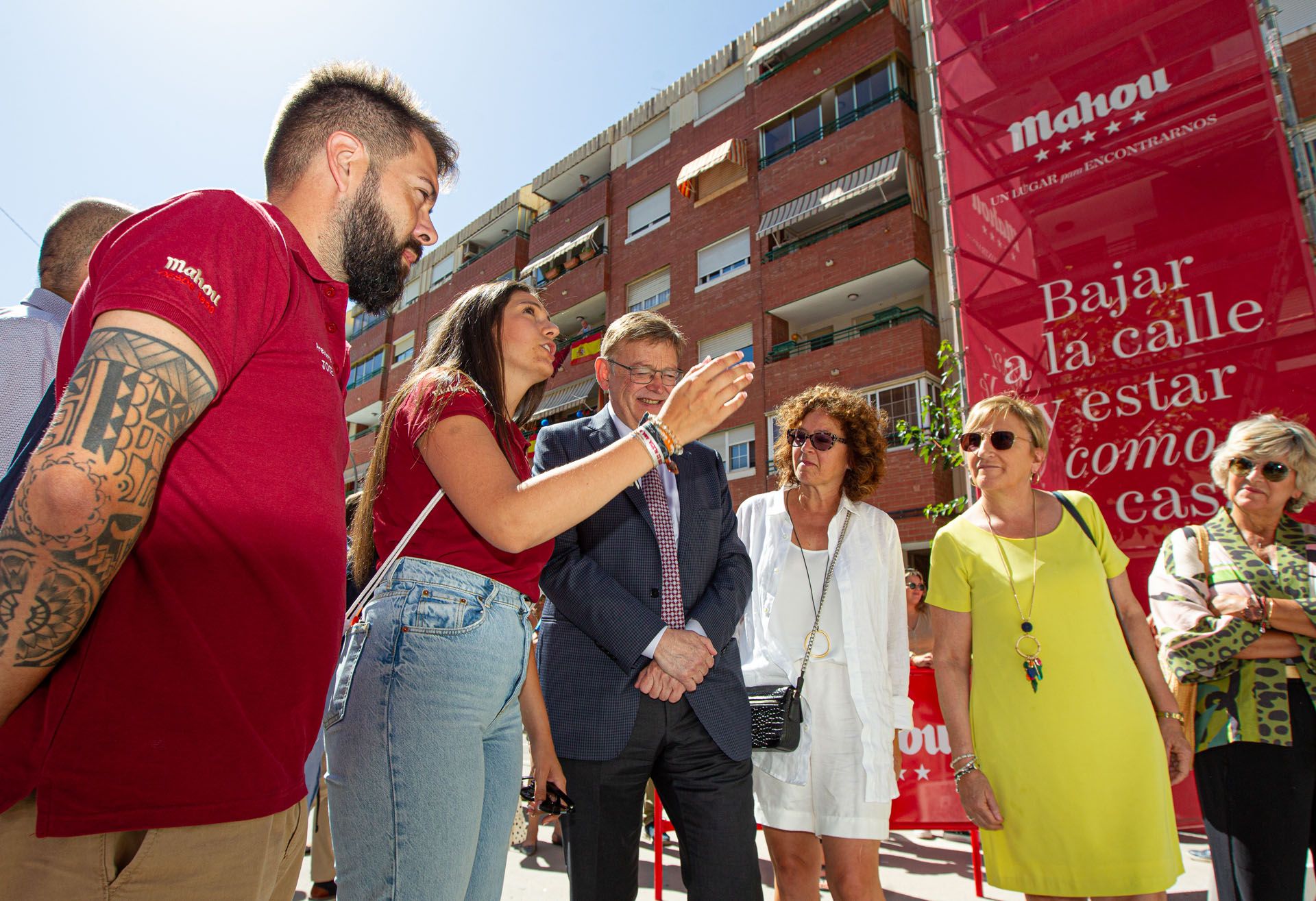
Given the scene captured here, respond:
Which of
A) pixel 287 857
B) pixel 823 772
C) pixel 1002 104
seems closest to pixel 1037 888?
pixel 823 772

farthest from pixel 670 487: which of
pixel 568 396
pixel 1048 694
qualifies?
pixel 568 396

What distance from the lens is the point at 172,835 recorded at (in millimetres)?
935

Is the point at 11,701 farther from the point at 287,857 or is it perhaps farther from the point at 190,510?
the point at 287,857

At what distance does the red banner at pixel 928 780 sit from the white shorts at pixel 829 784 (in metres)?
1.83

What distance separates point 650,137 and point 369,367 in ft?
64.1

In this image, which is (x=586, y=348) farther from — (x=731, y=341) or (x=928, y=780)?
(x=928, y=780)

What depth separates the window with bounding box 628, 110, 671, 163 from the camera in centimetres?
2506

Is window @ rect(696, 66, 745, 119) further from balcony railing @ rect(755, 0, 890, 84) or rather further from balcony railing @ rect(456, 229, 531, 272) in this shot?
balcony railing @ rect(456, 229, 531, 272)

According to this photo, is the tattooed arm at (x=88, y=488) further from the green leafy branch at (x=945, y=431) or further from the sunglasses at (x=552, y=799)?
the green leafy branch at (x=945, y=431)

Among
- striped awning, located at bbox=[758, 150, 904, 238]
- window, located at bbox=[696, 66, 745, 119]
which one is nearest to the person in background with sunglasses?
striped awning, located at bbox=[758, 150, 904, 238]

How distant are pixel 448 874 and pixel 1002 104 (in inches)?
352

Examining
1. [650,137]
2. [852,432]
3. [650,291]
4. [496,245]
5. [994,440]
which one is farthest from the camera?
[496,245]

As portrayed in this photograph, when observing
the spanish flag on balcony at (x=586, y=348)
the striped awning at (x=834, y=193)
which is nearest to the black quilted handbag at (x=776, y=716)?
the striped awning at (x=834, y=193)

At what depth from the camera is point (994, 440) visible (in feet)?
10.4
